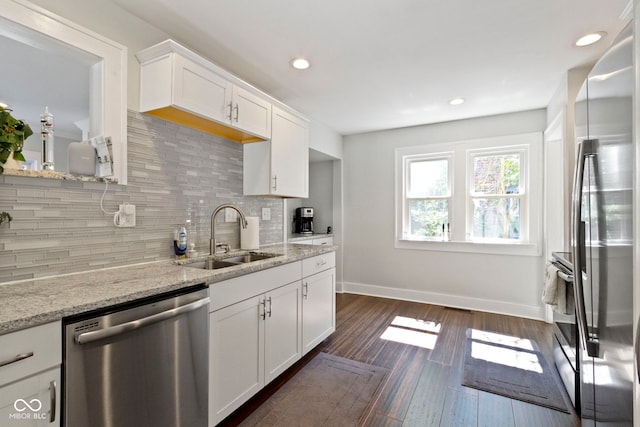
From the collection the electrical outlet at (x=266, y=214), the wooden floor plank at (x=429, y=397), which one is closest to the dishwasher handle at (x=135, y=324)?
the wooden floor plank at (x=429, y=397)

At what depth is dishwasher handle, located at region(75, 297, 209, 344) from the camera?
106cm

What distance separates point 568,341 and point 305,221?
11.1 ft

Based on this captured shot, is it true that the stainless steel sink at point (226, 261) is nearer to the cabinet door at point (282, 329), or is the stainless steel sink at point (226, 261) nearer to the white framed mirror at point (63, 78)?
the cabinet door at point (282, 329)

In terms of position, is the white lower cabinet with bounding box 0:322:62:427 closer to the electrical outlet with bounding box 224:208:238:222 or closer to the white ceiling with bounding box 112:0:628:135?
the electrical outlet with bounding box 224:208:238:222

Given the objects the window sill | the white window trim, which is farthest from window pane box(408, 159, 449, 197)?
the window sill

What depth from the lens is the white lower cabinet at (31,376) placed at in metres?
0.88

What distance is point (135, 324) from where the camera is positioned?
1.20 metres

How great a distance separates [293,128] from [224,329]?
6.36ft

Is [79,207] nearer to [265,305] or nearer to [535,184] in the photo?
[265,305]

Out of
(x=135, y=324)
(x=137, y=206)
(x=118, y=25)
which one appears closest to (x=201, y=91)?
(x=118, y=25)

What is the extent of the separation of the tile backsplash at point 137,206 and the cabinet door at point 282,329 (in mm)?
755

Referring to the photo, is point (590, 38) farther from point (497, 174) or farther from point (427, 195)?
point (427, 195)

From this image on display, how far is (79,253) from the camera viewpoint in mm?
1582

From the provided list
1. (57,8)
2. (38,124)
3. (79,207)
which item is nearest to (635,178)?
(79,207)
